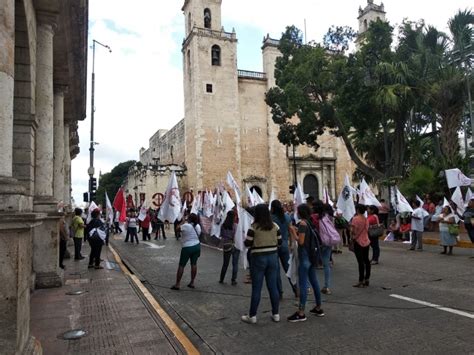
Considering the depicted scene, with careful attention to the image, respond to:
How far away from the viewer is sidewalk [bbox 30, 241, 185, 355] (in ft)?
17.1

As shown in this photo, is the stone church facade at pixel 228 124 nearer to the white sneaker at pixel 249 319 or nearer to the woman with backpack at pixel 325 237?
the woman with backpack at pixel 325 237

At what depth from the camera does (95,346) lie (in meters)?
5.24

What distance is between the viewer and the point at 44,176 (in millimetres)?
9719

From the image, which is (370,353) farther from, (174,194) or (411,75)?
(411,75)

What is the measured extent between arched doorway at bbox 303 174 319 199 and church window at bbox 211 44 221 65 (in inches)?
643

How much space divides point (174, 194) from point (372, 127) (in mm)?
15491

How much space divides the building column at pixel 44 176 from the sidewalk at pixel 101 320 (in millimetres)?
544

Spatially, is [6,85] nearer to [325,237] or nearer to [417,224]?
[325,237]

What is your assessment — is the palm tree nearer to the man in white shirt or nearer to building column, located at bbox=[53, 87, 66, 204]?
the man in white shirt

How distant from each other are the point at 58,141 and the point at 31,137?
5.79 m

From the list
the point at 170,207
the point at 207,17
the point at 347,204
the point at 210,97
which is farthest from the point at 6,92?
the point at 207,17

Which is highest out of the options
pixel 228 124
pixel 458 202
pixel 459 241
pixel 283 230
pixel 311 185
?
pixel 228 124

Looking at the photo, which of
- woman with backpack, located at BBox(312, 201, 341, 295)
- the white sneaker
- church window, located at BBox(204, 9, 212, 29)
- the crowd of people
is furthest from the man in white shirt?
church window, located at BBox(204, 9, 212, 29)

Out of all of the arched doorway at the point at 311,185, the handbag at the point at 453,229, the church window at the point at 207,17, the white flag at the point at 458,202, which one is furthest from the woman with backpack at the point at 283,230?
the arched doorway at the point at 311,185
